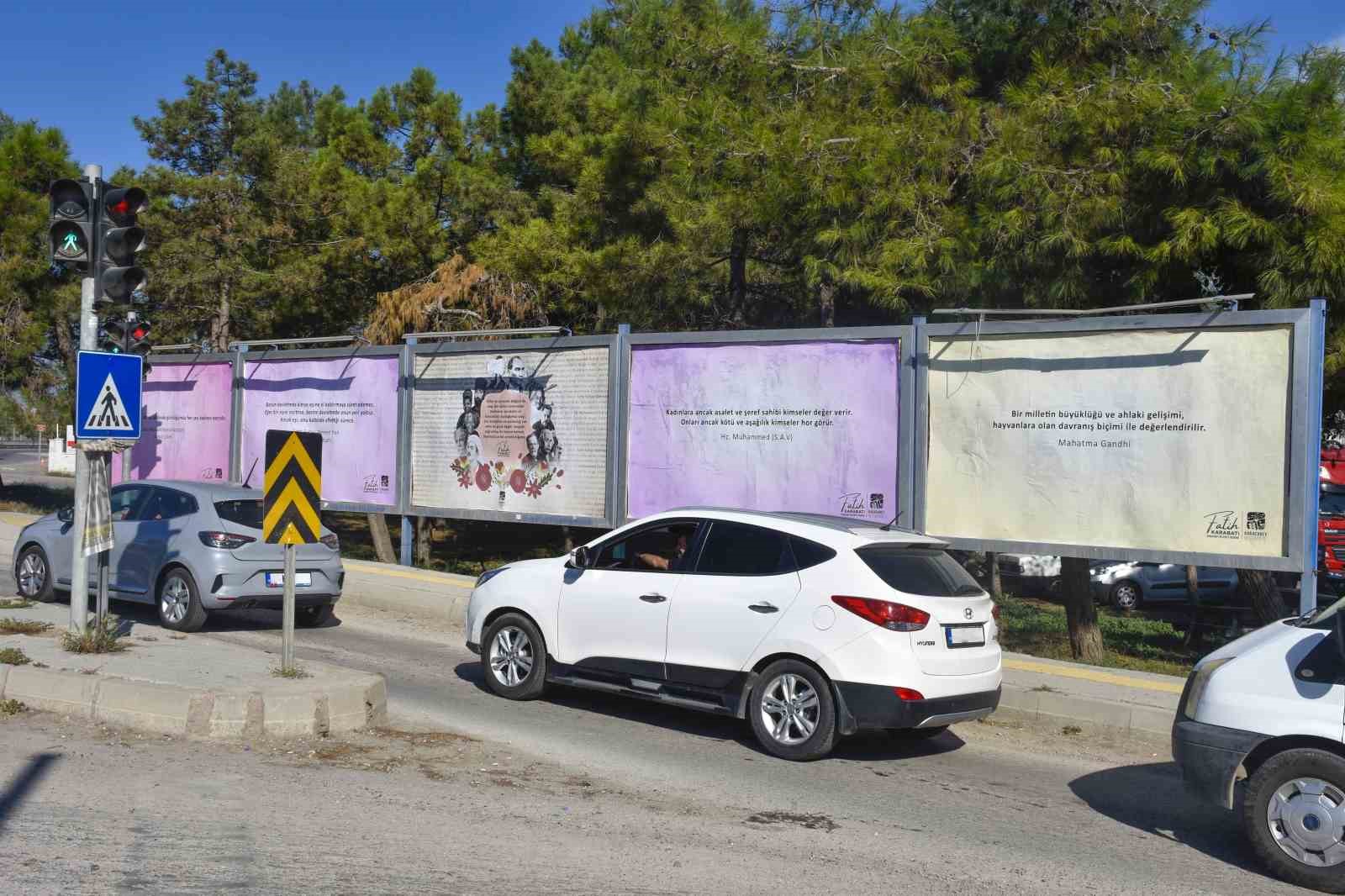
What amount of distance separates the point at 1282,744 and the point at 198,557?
33.6ft

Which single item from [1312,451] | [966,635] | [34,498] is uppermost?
[1312,451]

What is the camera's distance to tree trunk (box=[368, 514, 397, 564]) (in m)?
19.3

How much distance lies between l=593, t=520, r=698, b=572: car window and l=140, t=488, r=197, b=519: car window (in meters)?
5.69

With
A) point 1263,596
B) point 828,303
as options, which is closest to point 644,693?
point 828,303

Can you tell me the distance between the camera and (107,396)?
10.2m

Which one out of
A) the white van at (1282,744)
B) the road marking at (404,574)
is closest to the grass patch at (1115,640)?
the white van at (1282,744)

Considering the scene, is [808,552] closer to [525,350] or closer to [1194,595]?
[525,350]

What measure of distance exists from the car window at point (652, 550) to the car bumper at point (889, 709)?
1.68 meters

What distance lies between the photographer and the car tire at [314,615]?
1401cm

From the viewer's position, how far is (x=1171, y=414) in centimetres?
1122

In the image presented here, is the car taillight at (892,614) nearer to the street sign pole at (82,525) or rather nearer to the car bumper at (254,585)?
the car bumper at (254,585)

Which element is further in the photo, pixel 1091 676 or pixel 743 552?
pixel 1091 676

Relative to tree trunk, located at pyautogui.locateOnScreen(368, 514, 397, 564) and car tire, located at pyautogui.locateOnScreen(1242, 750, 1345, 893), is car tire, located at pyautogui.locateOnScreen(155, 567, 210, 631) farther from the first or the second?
car tire, located at pyautogui.locateOnScreen(1242, 750, 1345, 893)

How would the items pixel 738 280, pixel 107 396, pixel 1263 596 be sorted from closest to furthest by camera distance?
pixel 107 396 < pixel 1263 596 < pixel 738 280
